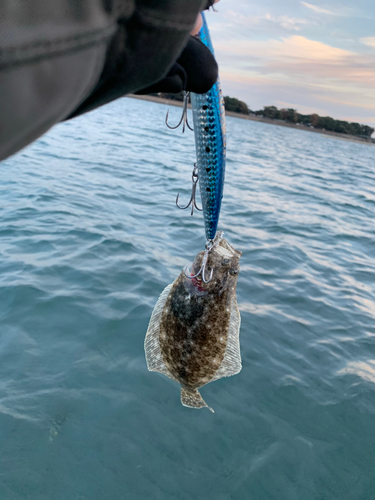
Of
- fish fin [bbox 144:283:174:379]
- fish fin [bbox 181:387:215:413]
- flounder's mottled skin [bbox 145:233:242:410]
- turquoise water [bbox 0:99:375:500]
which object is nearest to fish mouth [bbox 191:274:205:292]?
flounder's mottled skin [bbox 145:233:242:410]

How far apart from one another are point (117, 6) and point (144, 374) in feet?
14.7

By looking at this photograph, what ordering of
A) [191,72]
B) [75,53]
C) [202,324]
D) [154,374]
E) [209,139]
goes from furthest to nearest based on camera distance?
1. [154,374]
2. [202,324]
3. [209,139]
4. [191,72]
5. [75,53]

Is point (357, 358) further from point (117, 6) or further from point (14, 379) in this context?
point (117, 6)

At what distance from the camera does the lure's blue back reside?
185 centimetres

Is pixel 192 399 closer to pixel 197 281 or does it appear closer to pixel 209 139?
pixel 197 281

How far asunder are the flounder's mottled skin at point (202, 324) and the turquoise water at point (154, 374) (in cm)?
134

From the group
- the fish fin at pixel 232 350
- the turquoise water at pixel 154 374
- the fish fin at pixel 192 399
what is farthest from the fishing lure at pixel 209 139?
the turquoise water at pixel 154 374

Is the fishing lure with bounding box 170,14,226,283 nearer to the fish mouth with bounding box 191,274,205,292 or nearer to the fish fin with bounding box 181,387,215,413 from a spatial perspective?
the fish mouth with bounding box 191,274,205,292

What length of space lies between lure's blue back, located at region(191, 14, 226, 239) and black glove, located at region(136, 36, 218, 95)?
21 cm

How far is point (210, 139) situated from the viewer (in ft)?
6.49

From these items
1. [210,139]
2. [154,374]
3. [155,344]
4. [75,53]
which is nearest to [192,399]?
[155,344]

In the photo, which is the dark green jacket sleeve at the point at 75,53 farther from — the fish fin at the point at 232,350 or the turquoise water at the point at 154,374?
the turquoise water at the point at 154,374

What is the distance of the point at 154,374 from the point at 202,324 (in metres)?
2.09

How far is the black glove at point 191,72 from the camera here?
4.52ft
